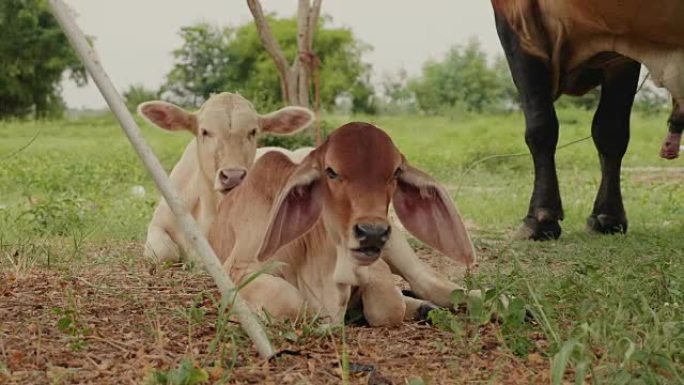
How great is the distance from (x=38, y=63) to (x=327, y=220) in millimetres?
Result: 37129

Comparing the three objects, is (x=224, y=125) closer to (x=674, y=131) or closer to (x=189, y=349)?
(x=189, y=349)

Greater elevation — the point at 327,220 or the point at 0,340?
the point at 327,220

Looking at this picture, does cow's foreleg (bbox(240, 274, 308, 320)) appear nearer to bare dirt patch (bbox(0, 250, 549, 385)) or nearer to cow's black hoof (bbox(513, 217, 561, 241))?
bare dirt patch (bbox(0, 250, 549, 385))

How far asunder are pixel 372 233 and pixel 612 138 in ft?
15.6

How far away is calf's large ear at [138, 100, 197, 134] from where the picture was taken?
5625 millimetres

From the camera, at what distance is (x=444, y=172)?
1462 centimetres

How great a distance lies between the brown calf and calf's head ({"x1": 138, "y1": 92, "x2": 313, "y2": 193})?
103cm

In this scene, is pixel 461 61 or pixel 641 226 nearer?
pixel 641 226

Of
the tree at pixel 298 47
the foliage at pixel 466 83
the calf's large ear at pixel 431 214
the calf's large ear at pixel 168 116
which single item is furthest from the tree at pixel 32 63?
the calf's large ear at pixel 431 214

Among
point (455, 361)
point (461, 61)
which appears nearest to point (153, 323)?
point (455, 361)

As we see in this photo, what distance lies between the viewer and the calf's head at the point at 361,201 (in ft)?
11.8

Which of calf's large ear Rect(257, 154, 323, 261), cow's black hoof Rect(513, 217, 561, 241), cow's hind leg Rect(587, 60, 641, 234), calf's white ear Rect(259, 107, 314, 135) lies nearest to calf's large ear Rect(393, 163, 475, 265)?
calf's large ear Rect(257, 154, 323, 261)

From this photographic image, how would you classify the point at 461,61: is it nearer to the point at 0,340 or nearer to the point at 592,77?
the point at 592,77

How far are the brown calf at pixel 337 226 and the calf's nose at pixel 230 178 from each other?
0.68m
